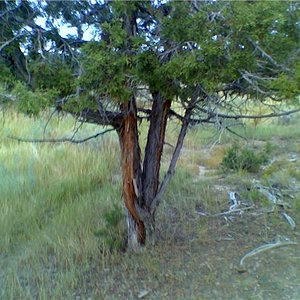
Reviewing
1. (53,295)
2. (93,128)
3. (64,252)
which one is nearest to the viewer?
(53,295)

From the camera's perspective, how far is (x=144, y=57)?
323 centimetres

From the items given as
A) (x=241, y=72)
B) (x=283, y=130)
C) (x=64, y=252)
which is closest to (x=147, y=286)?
(x=64, y=252)

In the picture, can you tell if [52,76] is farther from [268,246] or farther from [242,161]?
[242,161]

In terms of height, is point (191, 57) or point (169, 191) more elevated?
point (191, 57)

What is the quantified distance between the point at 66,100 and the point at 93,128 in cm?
588

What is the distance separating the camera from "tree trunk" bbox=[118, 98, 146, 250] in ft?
14.2

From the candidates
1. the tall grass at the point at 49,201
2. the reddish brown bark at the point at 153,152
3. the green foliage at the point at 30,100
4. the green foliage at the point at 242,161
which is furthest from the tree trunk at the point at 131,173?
→ the green foliage at the point at 242,161

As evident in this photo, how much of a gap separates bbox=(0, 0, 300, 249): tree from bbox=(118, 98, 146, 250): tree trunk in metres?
0.01

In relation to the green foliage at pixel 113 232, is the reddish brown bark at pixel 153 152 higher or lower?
higher

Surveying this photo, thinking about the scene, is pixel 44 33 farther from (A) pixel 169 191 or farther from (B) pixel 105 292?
(A) pixel 169 191

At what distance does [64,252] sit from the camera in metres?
4.83

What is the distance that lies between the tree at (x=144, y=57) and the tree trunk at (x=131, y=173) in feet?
0.04

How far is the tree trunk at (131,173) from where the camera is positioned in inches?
170

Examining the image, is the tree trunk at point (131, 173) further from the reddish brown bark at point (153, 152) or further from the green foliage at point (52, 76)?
the green foliage at point (52, 76)
